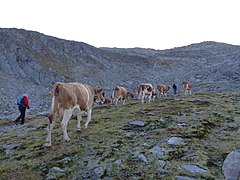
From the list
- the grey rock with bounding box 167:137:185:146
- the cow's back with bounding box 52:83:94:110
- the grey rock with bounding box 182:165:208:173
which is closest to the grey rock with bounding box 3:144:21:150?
the cow's back with bounding box 52:83:94:110

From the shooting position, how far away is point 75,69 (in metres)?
62.5

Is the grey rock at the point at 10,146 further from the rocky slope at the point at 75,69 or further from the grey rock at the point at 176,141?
the rocky slope at the point at 75,69

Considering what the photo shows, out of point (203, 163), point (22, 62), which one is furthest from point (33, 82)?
point (203, 163)

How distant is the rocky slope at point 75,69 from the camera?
45931 millimetres

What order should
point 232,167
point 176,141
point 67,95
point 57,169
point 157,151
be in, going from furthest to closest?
point 67,95 → point 176,141 → point 157,151 → point 57,169 → point 232,167

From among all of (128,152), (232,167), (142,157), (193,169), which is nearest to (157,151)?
(142,157)

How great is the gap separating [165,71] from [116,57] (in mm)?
15114

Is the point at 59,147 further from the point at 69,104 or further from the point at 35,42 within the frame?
the point at 35,42

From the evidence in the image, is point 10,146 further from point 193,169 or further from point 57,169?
point 193,169

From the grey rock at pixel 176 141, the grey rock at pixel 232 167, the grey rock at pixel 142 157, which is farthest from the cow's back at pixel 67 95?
the grey rock at pixel 232 167

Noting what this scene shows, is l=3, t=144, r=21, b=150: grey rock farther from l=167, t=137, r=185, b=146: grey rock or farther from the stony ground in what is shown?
l=167, t=137, r=185, b=146: grey rock

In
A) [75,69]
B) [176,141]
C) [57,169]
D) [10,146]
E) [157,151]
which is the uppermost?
[75,69]

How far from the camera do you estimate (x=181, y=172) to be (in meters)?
7.15

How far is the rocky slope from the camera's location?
4593cm
